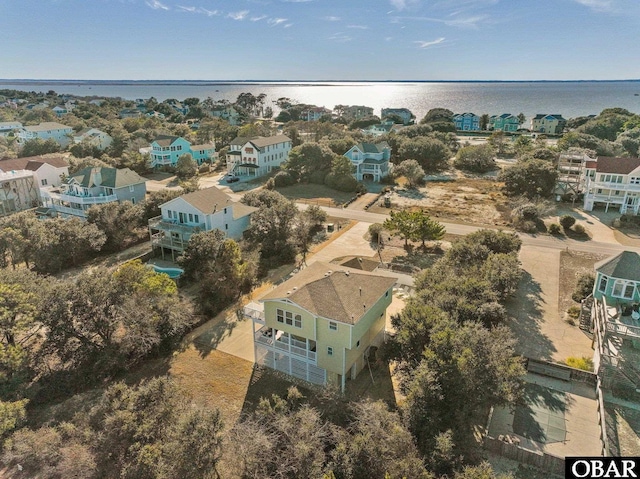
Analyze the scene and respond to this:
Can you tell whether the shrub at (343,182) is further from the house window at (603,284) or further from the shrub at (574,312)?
the house window at (603,284)

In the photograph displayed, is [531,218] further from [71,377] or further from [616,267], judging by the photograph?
[71,377]

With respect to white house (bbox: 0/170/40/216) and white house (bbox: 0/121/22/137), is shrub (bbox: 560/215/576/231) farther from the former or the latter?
A: white house (bbox: 0/121/22/137)

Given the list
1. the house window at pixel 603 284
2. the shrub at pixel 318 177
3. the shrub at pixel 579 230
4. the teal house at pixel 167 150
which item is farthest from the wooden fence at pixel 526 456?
the teal house at pixel 167 150

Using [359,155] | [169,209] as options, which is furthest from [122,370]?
[359,155]

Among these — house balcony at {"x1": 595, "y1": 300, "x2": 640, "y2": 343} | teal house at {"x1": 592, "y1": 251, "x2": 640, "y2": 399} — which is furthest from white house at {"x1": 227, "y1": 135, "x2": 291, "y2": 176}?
house balcony at {"x1": 595, "y1": 300, "x2": 640, "y2": 343}

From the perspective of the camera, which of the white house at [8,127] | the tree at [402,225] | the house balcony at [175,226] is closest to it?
the house balcony at [175,226]

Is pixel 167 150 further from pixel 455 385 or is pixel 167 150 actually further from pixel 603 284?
pixel 455 385

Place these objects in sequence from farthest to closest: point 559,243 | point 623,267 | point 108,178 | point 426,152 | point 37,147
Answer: point 37,147, point 426,152, point 108,178, point 559,243, point 623,267

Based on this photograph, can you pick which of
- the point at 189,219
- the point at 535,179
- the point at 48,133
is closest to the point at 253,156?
the point at 189,219
